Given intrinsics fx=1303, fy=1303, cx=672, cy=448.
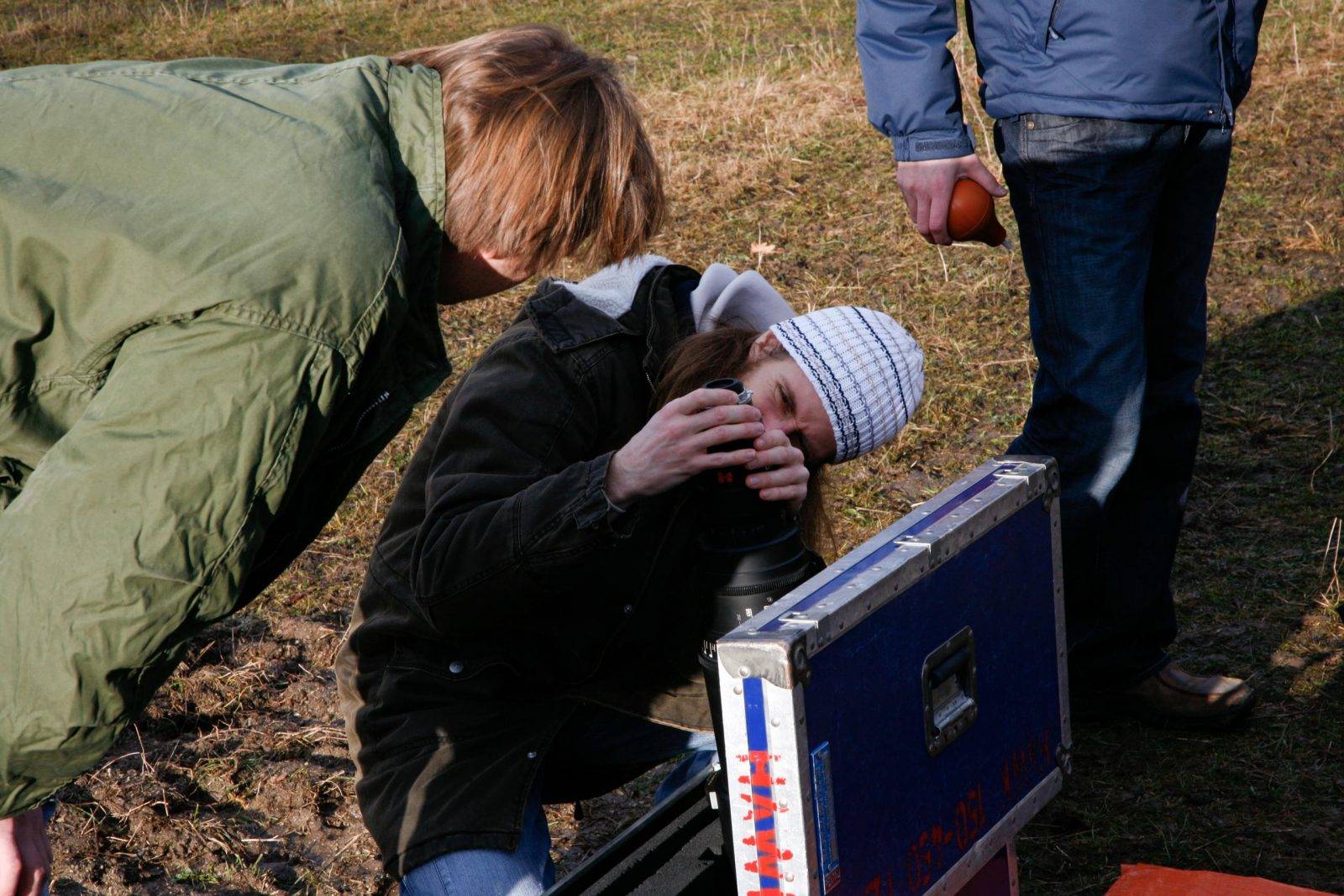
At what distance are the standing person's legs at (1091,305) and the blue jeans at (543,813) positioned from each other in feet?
3.30

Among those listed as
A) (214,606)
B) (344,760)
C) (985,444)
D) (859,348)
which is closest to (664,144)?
(985,444)

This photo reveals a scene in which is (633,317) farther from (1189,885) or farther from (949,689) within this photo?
(1189,885)

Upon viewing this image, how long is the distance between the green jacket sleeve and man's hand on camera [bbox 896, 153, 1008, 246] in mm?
1819

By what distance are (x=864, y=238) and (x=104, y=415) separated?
4.64 metres

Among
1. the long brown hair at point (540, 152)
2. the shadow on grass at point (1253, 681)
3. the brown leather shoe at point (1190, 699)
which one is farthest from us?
the brown leather shoe at point (1190, 699)

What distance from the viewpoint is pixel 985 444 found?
4.18 m

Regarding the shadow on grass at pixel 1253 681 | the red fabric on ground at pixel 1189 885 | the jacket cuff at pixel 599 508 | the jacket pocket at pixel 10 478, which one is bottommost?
the shadow on grass at pixel 1253 681

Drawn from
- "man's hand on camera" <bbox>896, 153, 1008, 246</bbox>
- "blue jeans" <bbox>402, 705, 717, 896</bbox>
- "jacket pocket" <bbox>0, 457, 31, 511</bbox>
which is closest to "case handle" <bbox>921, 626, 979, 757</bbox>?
"blue jeans" <bbox>402, 705, 717, 896</bbox>

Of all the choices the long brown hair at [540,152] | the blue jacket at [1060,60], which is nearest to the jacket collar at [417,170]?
the long brown hair at [540,152]

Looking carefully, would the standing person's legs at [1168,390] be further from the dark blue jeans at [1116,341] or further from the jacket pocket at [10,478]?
the jacket pocket at [10,478]

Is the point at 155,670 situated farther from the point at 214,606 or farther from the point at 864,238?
the point at 864,238

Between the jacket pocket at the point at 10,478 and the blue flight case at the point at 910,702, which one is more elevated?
the jacket pocket at the point at 10,478

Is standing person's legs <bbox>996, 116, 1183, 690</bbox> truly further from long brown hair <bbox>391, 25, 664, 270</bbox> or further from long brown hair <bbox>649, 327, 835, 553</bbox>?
long brown hair <bbox>391, 25, 664, 270</bbox>

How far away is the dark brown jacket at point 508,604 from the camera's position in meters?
1.96
